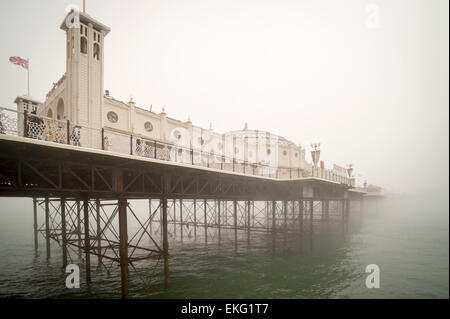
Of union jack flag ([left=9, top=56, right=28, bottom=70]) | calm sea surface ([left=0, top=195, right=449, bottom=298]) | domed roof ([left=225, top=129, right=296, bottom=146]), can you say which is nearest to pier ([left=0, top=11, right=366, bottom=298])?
domed roof ([left=225, top=129, right=296, bottom=146])

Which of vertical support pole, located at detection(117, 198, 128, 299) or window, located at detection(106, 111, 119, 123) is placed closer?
vertical support pole, located at detection(117, 198, 128, 299)

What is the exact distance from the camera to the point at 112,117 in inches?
838

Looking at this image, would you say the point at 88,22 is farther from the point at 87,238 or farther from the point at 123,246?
the point at 123,246

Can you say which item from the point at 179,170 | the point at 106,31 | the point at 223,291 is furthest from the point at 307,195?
the point at 106,31

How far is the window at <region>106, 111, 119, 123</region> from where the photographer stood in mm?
20972

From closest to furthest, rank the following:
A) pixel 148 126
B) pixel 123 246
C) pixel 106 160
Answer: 1. pixel 106 160
2. pixel 123 246
3. pixel 148 126

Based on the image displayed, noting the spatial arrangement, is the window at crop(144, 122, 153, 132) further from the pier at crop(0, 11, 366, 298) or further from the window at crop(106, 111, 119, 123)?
the window at crop(106, 111, 119, 123)

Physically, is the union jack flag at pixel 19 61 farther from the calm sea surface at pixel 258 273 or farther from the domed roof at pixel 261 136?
the domed roof at pixel 261 136

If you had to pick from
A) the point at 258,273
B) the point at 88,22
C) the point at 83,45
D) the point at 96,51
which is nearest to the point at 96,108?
the point at 96,51

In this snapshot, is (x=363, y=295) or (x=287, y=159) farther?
(x=287, y=159)

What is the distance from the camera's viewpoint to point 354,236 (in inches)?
1484
